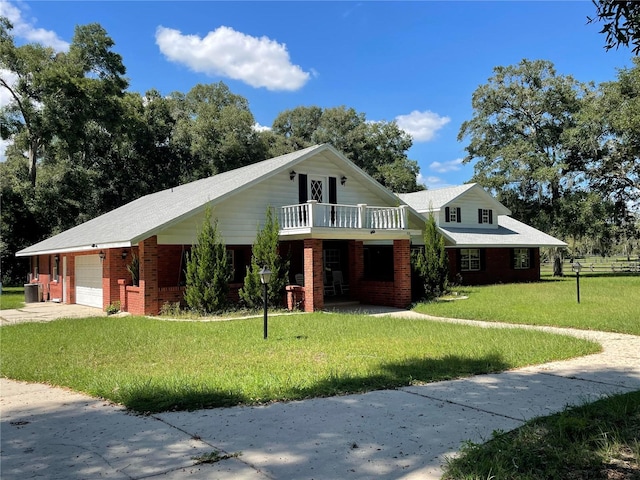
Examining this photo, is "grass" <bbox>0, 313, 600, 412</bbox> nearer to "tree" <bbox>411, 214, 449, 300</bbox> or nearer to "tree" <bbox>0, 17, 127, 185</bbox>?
"tree" <bbox>411, 214, 449, 300</bbox>

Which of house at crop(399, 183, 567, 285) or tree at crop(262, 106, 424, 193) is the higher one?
tree at crop(262, 106, 424, 193)

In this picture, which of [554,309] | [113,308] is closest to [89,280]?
[113,308]

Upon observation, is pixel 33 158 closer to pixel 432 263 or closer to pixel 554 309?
pixel 432 263

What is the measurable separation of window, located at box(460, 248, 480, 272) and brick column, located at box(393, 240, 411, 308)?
446 inches

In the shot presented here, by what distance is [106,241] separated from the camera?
16.2m

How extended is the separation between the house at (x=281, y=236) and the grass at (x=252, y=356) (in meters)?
3.01

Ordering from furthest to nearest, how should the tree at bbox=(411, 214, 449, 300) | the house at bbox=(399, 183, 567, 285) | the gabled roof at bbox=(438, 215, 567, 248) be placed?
1. the house at bbox=(399, 183, 567, 285)
2. the gabled roof at bbox=(438, 215, 567, 248)
3. the tree at bbox=(411, 214, 449, 300)

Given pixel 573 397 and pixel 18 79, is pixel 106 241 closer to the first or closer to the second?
pixel 573 397

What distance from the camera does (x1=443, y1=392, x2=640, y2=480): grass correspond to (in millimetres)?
3832

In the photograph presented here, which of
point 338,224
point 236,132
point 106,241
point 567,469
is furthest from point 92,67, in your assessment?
point 567,469

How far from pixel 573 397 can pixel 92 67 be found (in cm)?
3828

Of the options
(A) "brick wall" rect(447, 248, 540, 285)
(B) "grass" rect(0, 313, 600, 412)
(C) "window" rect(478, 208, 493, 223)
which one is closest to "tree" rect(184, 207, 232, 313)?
(B) "grass" rect(0, 313, 600, 412)

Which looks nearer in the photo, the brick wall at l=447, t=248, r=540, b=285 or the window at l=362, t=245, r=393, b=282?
the window at l=362, t=245, r=393, b=282

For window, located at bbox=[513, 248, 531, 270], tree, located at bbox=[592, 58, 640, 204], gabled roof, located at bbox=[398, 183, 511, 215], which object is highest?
tree, located at bbox=[592, 58, 640, 204]
